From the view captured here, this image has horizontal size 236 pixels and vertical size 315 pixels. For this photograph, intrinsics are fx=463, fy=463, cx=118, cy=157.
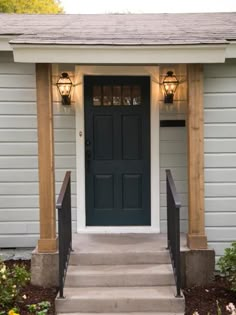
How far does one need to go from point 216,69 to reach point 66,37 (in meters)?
1.81

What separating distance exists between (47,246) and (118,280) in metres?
0.85

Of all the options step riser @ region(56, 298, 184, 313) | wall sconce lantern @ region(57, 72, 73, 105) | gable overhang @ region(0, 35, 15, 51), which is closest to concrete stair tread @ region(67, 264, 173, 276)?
step riser @ region(56, 298, 184, 313)

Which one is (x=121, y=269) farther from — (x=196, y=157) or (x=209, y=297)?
(x=196, y=157)

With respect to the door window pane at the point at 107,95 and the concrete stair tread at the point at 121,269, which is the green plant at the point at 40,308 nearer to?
the concrete stair tread at the point at 121,269

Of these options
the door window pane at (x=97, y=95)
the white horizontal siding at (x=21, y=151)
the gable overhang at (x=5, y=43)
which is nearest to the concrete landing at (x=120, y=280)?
the white horizontal siding at (x=21, y=151)

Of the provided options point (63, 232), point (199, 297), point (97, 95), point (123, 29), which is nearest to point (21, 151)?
point (97, 95)

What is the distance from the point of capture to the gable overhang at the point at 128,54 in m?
4.69

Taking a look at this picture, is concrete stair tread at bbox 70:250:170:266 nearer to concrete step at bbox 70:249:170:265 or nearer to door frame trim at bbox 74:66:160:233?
concrete step at bbox 70:249:170:265

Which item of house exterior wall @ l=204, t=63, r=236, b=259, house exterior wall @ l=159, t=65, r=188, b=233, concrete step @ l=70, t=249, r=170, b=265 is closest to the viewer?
concrete step @ l=70, t=249, r=170, b=265

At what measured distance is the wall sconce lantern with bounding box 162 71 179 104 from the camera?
5.79 metres

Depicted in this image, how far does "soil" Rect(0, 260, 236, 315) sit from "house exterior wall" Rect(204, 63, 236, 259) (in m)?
0.71

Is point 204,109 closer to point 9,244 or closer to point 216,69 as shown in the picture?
point 216,69

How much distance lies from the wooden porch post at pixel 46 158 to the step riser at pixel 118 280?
18.1 inches

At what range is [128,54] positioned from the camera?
4.77m
